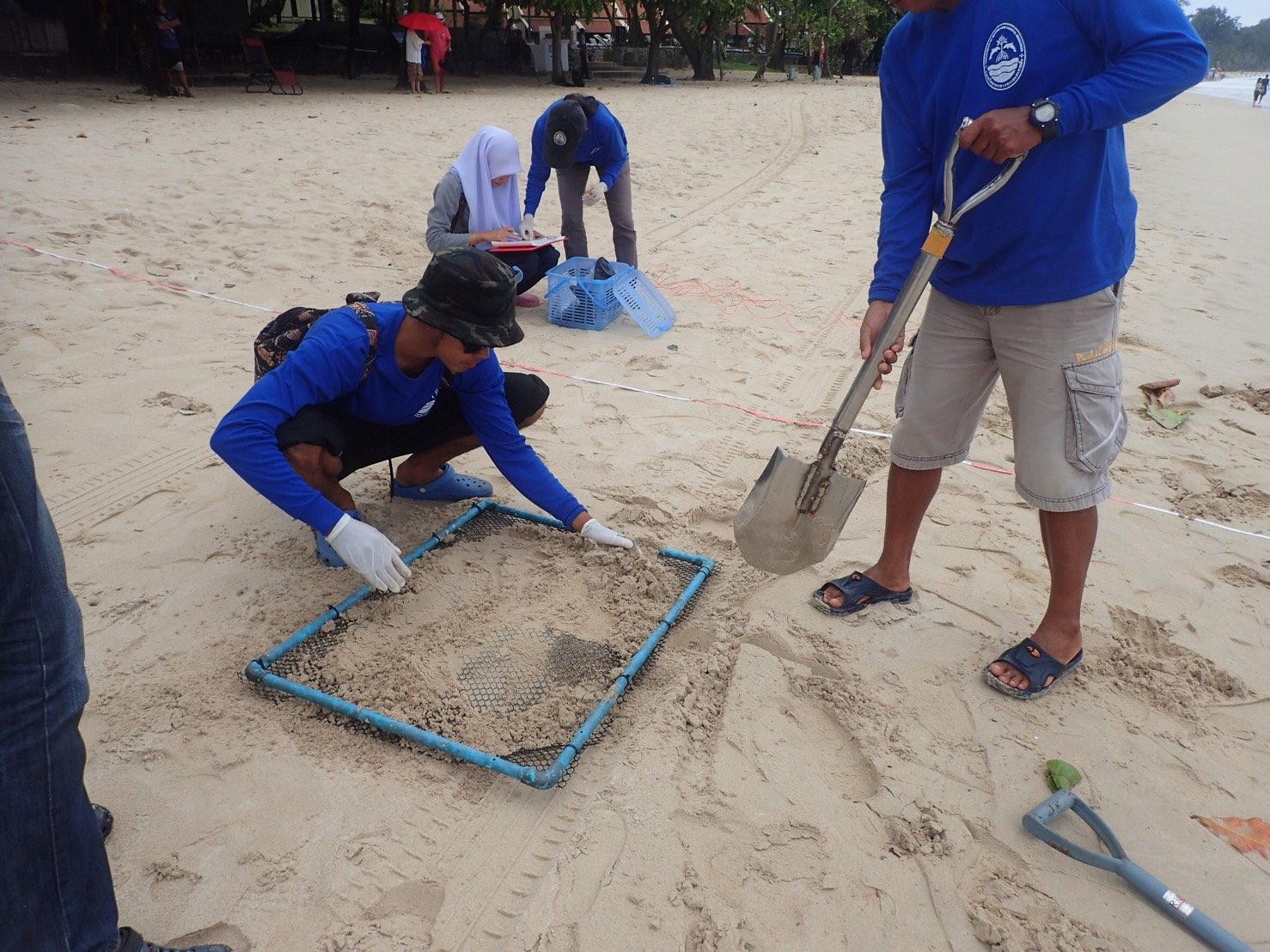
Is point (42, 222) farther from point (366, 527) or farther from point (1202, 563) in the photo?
point (1202, 563)

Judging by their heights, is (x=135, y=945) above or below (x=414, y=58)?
below

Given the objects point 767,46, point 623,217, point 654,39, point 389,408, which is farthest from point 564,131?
point 767,46

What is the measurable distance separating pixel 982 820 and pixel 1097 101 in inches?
59.8

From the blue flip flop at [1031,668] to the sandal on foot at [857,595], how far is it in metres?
0.36

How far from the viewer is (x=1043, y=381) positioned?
77.0 inches

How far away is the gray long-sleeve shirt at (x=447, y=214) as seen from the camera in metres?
4.34

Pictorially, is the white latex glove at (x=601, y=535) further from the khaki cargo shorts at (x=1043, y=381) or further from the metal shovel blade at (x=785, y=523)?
the khaki cargo shorts at (x=1043, y=381)

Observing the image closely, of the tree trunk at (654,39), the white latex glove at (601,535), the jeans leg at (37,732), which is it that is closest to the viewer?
the jeans leg at (37,732)

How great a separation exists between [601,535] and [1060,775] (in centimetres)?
136

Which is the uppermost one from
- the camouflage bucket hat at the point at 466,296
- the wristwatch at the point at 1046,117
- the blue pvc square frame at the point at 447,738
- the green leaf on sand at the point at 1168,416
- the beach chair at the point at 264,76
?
the beach chair at the point at 264,76

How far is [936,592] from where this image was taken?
8.54 ft

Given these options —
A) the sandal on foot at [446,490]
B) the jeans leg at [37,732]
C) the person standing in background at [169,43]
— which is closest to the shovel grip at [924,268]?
the sandal on foot at [446,490]

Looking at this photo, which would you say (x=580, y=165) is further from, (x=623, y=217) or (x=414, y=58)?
(x=414, y=58)

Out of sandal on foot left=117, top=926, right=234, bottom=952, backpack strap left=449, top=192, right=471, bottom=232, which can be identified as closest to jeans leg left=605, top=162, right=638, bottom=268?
backpack strap left=449, top=192, right=471, bottom=232
